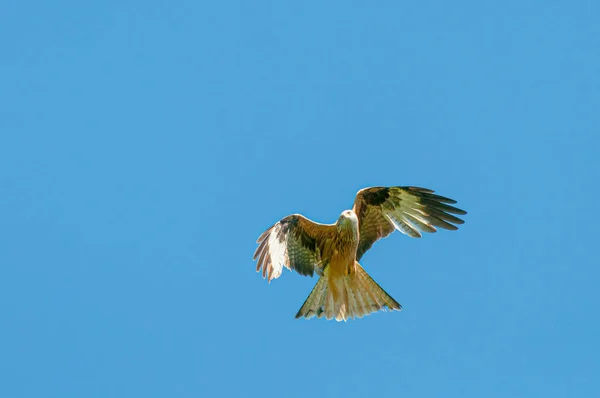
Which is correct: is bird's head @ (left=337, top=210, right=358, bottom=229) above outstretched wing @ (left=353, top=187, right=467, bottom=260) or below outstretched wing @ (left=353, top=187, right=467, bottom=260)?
below

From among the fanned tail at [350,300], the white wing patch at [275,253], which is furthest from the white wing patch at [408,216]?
the white wing patch at [275,253]

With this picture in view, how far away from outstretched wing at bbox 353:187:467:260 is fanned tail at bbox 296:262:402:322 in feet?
1.68

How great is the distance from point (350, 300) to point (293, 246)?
1.28 metres

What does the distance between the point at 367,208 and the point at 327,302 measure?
5.53 feet

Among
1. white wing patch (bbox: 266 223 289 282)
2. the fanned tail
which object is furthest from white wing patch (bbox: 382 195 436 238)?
white wing patch (bbox: 266 223 289 282)

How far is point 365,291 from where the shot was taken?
14773 mm

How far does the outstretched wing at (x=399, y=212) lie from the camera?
14.6m

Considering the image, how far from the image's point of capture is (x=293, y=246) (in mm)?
14953

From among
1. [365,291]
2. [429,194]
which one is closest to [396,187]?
[429,194]

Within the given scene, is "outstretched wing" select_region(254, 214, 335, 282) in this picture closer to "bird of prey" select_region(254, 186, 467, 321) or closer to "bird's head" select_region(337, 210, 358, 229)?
"bird of prey" select_region(254, 186, 467, 321)

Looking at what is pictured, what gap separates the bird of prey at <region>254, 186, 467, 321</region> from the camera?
1457 cm

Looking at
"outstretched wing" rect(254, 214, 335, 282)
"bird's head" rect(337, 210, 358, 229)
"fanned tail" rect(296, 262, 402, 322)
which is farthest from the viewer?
"fanned tail" rect(296, 262, 402, 322)

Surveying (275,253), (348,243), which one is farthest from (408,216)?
(275,253)

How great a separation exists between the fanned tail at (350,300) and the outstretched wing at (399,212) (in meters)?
0.51
